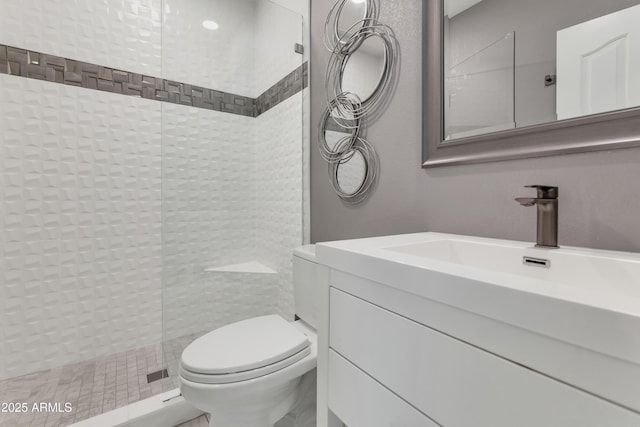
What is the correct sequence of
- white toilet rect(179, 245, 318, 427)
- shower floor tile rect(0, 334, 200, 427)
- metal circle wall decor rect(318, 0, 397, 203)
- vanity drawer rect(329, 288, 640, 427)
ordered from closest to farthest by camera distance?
vanity drawer rect(329, 288, 640, 427) < white toilet rect(179, 245, 318, 427) < metal circle wall decor rect(318, 0, 397, 203) < shower floor tile rect(0, 334, 200, 427)

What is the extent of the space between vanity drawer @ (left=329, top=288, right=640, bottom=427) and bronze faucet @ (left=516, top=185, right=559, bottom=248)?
1.27ft

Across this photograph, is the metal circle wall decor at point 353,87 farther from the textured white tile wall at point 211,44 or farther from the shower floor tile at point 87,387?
the shower floor tile at point 87,387

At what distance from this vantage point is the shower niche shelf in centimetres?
169

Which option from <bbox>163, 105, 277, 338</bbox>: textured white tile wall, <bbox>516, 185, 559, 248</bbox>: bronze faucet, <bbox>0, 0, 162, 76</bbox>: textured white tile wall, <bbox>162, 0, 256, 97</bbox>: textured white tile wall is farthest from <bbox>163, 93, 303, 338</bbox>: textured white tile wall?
<bbox>516, 185, 559, 248</bbox>: bronze faucet

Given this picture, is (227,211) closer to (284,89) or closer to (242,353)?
(284,89)

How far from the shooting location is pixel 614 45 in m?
0.62

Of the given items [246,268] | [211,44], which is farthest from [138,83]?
[246,268]

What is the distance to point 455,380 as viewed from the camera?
0.44 m

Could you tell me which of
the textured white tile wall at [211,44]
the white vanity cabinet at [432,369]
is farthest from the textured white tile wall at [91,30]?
the white vanity cabinet at [432,369]

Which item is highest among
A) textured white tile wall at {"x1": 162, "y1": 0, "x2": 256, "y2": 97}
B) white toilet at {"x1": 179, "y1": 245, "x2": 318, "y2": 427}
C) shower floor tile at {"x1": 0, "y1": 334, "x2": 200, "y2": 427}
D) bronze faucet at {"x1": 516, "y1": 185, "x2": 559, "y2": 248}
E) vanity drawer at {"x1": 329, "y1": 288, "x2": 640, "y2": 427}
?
textured white tile wall at {"x1": 162, "y1": 0, "x2": 256, "y2": 97}

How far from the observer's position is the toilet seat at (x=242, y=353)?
931 mm

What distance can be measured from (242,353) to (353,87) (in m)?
1.23

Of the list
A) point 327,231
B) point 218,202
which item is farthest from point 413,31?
point 218,202

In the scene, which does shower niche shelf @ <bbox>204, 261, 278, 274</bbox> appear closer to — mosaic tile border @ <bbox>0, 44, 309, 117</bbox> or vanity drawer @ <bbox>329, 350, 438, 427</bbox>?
mosaic tile border @ <bbox>0, 44, 309, 117</bbox>
